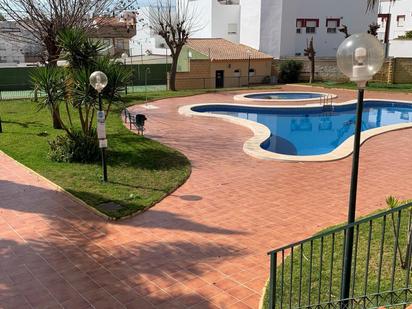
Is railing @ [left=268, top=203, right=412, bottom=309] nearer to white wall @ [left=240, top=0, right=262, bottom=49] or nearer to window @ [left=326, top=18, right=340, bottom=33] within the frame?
white wall @ [left=240, top=0, right=262, bottom=49]

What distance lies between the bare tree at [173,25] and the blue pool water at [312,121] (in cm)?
934

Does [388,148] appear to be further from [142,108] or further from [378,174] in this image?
[142,108]

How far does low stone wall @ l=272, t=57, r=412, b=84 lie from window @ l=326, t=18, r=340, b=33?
6278 mm

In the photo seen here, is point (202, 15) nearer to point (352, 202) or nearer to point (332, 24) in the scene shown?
point (332, 24)

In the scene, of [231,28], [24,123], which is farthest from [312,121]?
[231,28]

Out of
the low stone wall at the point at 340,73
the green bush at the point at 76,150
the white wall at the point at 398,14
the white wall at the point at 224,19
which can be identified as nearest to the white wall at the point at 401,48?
the low stone wall at the point at 340,73

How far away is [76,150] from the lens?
1272 cm

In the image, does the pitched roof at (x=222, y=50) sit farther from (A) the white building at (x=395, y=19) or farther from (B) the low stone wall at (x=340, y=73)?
(A) the white building at (x=395, y=19)

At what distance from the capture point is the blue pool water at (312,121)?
Result: 18.2m

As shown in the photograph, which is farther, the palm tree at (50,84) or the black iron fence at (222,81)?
the black iron fence at (222,81)

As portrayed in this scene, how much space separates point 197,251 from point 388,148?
32.5ft

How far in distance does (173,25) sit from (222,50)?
4.94m

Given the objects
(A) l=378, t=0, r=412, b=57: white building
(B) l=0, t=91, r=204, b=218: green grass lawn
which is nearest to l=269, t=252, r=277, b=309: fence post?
(B) l=0, t=91, r=204, b=218: green grass lawn

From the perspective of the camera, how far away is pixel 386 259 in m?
6.48
